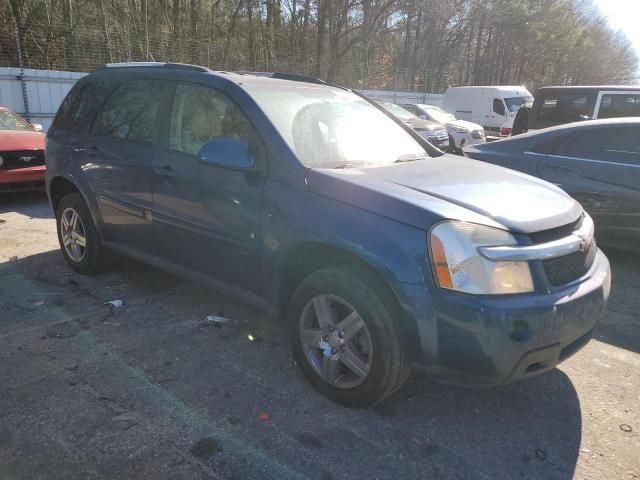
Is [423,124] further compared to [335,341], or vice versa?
[423,124]

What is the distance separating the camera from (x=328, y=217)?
2748 millimetres

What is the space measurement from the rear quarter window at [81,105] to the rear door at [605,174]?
4536mm

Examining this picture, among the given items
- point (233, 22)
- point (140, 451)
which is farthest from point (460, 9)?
point (140, 451)

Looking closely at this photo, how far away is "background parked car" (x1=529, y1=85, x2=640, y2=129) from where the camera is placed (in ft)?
29.4

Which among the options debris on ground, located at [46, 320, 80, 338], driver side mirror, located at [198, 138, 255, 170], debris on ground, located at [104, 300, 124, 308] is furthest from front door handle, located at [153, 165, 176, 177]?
debris on ground, located at [46, 320, 80, 338]

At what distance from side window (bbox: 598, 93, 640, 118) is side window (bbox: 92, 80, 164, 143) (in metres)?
8.42

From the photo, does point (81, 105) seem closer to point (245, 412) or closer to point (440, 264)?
point (245, 412)

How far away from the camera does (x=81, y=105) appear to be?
4555 mm

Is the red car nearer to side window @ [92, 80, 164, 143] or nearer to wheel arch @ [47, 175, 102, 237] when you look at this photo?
wheel arch @ [47, 175, 102, 237]

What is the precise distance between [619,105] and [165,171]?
8.66 meters

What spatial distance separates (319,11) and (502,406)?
24.2 meters

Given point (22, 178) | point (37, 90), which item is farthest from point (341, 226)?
point (37, 90)

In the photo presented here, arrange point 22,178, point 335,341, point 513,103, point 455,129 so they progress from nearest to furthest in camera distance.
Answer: point 335,341
point 22,178
point 455,129
point 513,103

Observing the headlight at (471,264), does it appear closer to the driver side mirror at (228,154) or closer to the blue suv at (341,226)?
the blue suv at (341,226)
